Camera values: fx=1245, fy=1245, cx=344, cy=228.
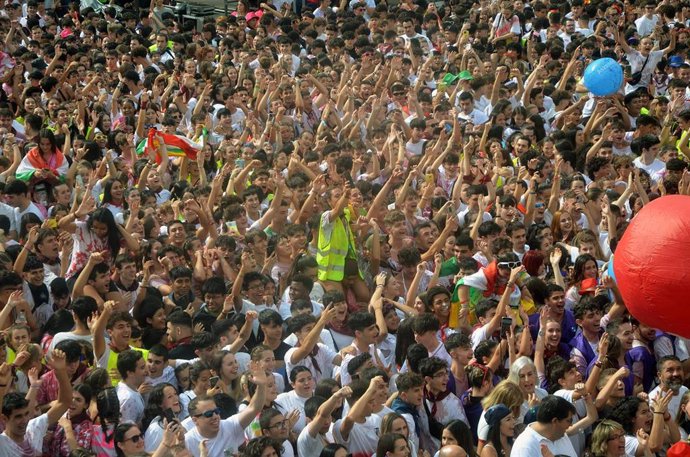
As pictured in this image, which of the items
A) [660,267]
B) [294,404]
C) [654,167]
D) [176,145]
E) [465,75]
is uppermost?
[660,267]

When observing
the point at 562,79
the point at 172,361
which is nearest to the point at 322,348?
the point at 172,361

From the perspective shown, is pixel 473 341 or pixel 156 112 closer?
pixel 473 341

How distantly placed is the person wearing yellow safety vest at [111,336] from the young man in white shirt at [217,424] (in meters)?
0.95

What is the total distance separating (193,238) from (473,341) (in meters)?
2.53

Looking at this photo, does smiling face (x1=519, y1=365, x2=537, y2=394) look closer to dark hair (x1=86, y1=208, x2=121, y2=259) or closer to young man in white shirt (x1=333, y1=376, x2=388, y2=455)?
young man in white shirt (x1=333, y1=376, x2=388, y2=455)

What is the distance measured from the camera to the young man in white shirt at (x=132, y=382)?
7379 mm

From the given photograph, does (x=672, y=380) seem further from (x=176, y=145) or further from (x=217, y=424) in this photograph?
(x=176, y=145)

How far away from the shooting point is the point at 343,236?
960 cm

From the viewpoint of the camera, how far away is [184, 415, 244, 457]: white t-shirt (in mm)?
6973

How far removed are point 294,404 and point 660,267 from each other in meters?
2.33

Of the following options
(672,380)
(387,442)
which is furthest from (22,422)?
(672,380)

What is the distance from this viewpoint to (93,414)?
715 cm

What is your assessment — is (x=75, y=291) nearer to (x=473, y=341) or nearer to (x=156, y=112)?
(x=473, y=341)

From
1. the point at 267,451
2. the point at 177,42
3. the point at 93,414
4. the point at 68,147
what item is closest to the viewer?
the point at 267,451
